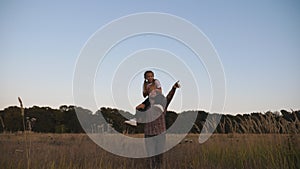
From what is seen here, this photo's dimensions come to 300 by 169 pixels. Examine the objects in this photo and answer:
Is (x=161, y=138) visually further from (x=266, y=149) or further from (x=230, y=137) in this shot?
(x=230, y=137)

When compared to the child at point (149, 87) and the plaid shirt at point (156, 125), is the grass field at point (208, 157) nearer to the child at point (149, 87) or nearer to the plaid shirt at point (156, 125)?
the plaid shirt at point (156, 125)

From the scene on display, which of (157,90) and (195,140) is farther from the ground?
(157,90)

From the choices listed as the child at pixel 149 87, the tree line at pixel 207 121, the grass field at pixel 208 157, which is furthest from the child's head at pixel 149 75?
the grass field at pixel 208 157

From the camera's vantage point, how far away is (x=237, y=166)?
5184 millimetres

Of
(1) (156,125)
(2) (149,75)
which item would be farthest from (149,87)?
(1) (156,125)

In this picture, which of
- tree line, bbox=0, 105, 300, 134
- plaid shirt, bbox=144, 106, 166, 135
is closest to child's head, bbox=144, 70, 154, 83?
plaid shirt, bbox=144, 106, 166, 135

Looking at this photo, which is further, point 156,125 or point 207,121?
point 207,121

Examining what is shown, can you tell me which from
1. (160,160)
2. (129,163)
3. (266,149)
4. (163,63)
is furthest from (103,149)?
(266,149)

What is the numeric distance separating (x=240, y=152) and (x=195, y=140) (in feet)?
8.30

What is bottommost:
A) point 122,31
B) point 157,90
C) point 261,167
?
point 261,167

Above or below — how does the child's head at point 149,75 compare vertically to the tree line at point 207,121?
above

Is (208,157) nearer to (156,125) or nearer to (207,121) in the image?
(207,121)

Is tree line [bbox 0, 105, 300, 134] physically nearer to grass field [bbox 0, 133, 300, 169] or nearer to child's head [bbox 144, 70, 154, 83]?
grass field [bbox 0, 133, 300, 169]

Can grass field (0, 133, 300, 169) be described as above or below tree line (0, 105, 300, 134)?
below
